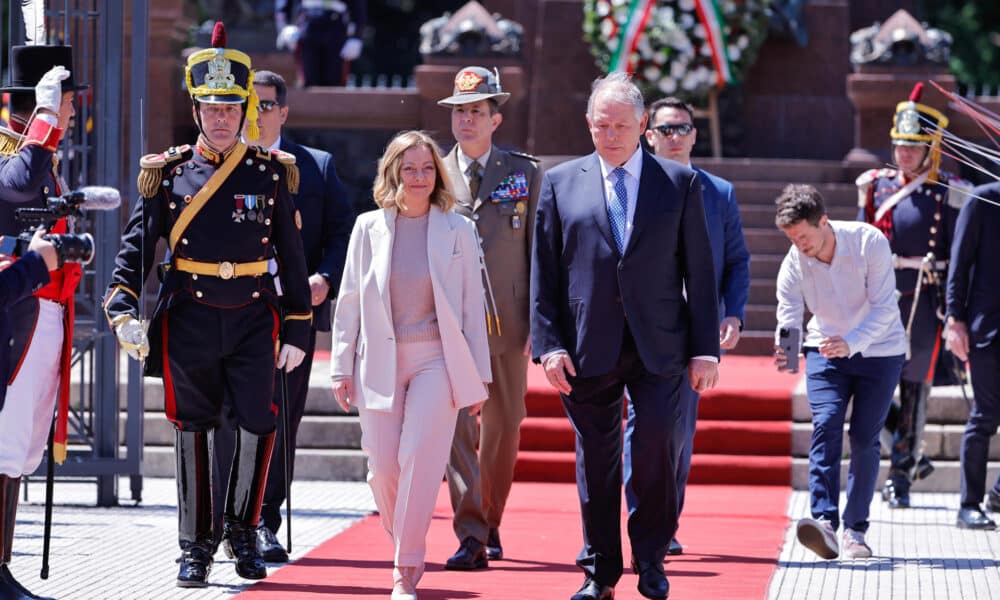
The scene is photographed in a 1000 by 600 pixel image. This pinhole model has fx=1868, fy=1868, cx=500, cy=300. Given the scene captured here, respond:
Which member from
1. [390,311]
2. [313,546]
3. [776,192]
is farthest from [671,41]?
[390,311]

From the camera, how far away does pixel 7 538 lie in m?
7.10

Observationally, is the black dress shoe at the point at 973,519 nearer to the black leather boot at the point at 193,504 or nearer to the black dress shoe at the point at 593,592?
the black dress shoe at the point at 593,592

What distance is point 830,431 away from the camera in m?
8.63

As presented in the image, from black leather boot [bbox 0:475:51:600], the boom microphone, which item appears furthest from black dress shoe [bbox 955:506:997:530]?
the boom microphone

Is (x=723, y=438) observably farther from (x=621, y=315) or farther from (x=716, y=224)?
(x=621, y=315)

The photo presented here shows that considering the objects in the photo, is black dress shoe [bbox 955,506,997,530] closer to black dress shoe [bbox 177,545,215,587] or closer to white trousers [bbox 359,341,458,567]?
white trousers [bbox 359,341,458,567]

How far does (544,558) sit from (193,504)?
1858mm

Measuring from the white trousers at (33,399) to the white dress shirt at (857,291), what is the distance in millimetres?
3346

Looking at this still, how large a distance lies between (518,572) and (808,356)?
1.80 meters

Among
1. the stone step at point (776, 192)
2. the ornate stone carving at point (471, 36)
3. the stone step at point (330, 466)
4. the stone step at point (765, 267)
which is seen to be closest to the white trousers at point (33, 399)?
the stone step at point (330, 466)

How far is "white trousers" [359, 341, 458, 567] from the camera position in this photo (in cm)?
716

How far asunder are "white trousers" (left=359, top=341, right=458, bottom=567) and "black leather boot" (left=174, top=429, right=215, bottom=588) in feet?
2.57

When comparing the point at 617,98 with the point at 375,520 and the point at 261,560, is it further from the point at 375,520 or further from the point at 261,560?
the point at 375,520

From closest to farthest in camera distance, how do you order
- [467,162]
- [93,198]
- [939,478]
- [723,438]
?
[93,198] < [467,162] < [939,478] < [723,438]
